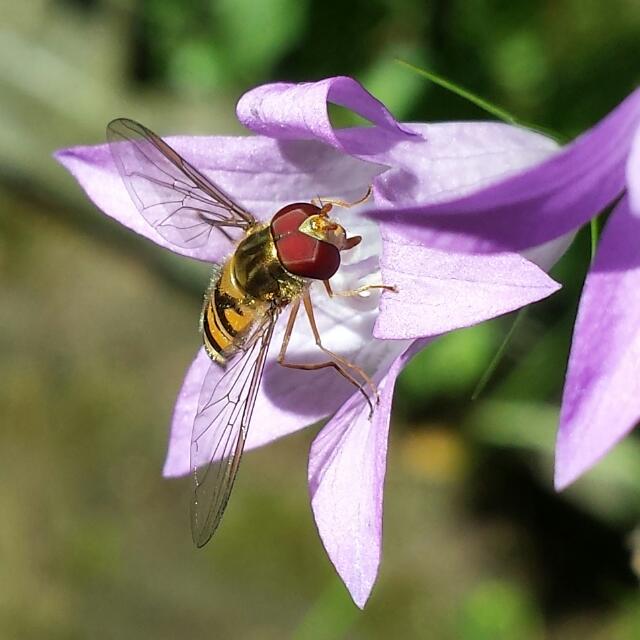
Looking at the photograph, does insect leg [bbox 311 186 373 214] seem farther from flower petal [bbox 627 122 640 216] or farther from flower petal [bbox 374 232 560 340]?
flower petal [bbox 627 122 640 216]

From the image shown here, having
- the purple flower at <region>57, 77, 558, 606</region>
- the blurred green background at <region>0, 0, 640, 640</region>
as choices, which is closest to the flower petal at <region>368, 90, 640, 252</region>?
the purple flower at <region>57, 77, 558, 606</region>

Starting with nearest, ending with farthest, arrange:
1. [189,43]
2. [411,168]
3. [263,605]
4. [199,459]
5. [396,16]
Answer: [411,168] < [199,459] < [396,16] < [189,43] < [263,605]

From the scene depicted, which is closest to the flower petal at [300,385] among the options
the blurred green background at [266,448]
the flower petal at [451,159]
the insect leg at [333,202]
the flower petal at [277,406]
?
the flower petal at [277,406]

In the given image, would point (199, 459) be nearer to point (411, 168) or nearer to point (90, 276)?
point (411, 168)

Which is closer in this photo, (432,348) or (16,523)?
(432,348)

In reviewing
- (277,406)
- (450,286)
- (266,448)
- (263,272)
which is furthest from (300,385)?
(266,448)

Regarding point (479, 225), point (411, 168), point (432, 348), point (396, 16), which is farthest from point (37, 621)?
point (479, 225)

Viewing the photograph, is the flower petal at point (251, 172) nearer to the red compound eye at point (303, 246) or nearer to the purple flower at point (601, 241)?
the red compound eye at point (303, 246)
